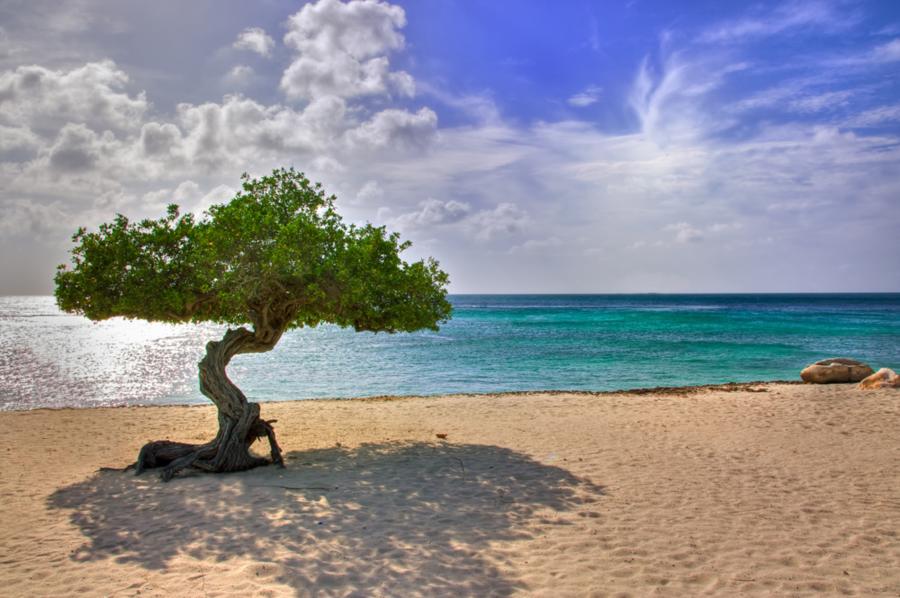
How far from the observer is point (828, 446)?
14.6m

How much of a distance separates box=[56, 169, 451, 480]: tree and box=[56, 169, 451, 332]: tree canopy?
0.09 ft

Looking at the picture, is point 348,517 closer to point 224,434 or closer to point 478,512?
point 478,512

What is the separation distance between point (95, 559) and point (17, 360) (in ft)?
124

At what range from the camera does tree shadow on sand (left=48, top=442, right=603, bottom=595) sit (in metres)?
7.79

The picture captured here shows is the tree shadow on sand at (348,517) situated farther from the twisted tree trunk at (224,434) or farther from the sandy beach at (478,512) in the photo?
the twisted tree trunk at (224,434)

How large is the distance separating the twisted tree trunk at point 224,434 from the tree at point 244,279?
0.02 meters

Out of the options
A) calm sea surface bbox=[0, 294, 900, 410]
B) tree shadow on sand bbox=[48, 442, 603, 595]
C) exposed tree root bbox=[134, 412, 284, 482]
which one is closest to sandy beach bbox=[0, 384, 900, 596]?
tree shadow on sand bbox=[48, 442, 603, 595]

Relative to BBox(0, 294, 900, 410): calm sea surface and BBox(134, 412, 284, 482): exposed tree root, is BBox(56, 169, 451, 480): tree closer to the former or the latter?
BBox(134, 412, 284, 482): exposed tree root

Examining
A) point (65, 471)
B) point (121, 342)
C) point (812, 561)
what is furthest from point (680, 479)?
point (121, 342)

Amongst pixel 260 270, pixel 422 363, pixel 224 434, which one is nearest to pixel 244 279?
pixel 260 270

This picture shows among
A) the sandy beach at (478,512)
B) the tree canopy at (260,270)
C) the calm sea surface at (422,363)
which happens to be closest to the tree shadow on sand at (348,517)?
the sandy beach at (478,512)

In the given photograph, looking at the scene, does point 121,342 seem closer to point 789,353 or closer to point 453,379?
point 453,379

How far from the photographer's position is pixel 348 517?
→ 9.73 meters

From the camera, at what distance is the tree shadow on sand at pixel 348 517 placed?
25.6ft
